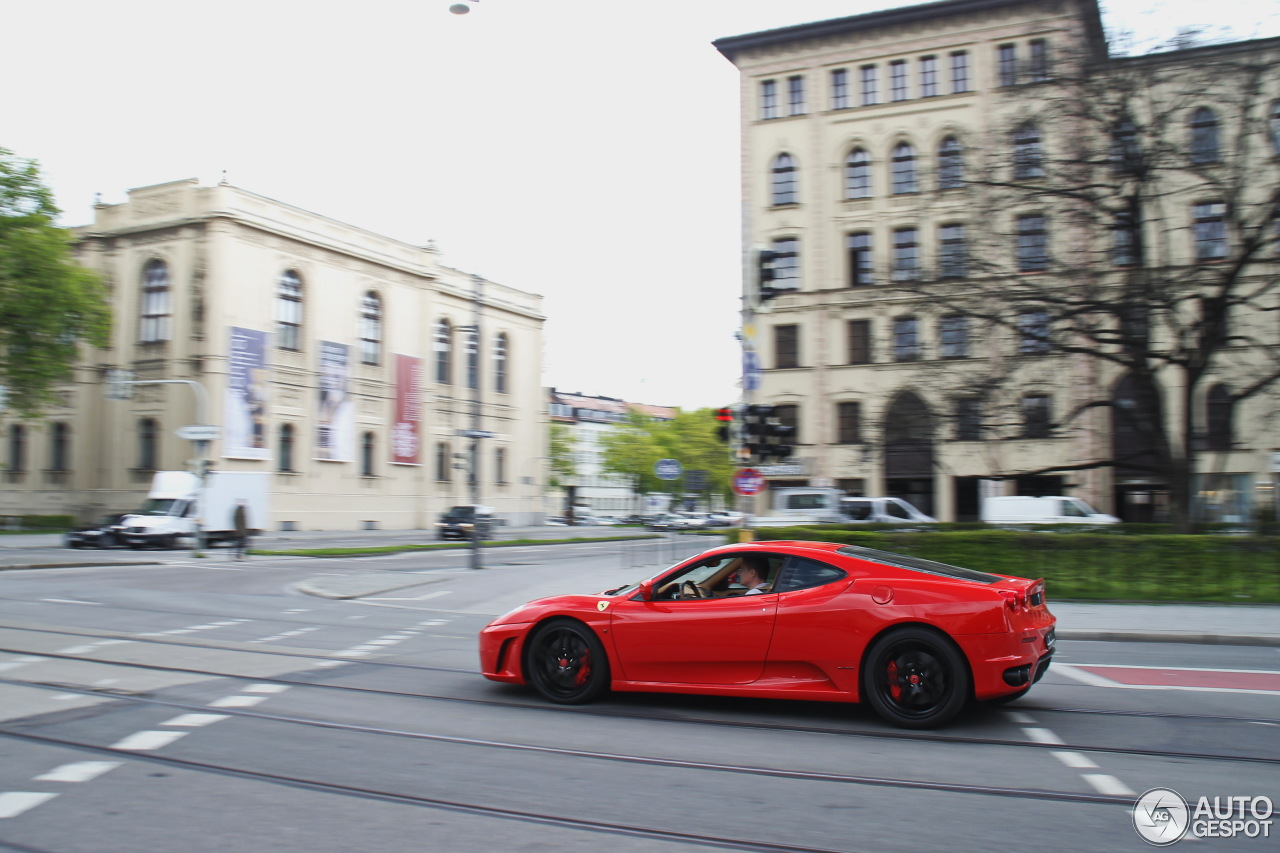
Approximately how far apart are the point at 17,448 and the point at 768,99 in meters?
40.7

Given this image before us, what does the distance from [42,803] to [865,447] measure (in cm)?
2104

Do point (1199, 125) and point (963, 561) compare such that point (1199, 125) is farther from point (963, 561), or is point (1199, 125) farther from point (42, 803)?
point (42, 803)

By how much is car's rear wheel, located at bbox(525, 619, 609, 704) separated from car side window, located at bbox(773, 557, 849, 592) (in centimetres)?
152

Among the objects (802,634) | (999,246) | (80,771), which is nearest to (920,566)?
(802,634)

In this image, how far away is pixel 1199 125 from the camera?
21.7m

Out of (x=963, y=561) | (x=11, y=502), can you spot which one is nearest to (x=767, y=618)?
(x=963, y=561)

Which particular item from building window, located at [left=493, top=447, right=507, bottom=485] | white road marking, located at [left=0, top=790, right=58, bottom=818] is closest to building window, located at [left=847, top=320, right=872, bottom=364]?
building window, located at [left=493, top=447, right=507, bottom=485]

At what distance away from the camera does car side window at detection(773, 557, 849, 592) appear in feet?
23.9

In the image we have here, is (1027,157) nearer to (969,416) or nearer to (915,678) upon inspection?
(969,416)

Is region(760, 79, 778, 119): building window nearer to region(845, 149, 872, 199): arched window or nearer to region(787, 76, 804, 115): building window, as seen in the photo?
region(787, 76, 804, 115): building window

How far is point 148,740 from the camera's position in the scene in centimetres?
667

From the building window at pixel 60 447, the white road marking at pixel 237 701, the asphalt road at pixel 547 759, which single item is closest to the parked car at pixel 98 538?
the building window at pixel 60 447

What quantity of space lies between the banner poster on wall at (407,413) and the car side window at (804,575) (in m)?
50.2

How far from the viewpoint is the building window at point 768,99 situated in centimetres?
4762
